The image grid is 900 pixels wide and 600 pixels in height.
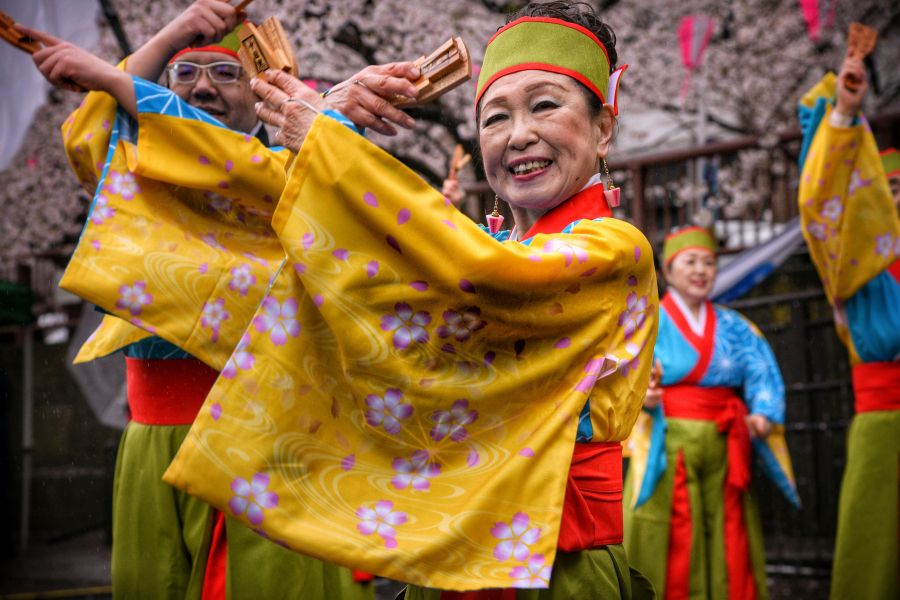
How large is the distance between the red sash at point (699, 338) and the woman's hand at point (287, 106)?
12.6 feet

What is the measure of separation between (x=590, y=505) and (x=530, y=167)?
79 cm

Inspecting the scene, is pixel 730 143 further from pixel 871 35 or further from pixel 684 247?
pixel 871 35

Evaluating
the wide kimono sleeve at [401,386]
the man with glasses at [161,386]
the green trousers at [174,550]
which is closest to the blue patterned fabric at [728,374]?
the man with glasses at [161,386]

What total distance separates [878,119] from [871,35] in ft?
14.1

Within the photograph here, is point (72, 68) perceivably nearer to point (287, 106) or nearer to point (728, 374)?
point (287, 106)

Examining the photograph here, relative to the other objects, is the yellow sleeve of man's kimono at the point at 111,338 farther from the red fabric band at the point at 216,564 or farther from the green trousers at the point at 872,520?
the green trousers at the point at 872,520

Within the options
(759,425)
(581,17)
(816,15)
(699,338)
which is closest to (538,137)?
(581,17)

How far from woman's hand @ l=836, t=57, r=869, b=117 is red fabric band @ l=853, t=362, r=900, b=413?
1312mm

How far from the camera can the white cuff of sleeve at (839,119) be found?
14.1 feet

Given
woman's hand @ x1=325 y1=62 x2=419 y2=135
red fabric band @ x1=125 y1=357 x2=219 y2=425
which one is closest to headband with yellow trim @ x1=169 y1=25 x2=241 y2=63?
red fabric band @ x1=125 y1=357 x2=219 y2=425

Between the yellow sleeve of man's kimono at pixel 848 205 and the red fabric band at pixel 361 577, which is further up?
the yellow sleeve of man's kimono at pixel 848 205

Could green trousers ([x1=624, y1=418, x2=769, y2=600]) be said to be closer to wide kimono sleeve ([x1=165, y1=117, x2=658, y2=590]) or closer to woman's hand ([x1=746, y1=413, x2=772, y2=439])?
woman's hand ([x1=746, y1=413, x2=772, y2=439])

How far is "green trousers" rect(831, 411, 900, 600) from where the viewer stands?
4.48 m

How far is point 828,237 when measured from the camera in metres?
4.52
